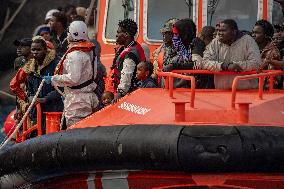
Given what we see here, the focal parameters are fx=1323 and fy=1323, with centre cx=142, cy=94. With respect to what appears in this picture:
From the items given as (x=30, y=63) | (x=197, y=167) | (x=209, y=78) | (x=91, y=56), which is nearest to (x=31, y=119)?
(x=30, y=63)

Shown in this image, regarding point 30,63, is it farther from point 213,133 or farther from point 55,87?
point 213,133

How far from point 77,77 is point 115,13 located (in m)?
2.45

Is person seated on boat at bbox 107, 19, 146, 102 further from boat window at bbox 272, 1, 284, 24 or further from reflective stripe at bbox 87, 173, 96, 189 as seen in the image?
boat window at bbox 272, 1, 284, 24

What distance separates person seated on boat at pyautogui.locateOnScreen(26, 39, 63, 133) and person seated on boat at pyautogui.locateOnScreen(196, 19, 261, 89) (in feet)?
7.16

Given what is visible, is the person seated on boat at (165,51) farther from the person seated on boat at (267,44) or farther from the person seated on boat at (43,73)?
the person seated on boat at (43,73)

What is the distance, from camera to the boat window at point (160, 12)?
13.5m

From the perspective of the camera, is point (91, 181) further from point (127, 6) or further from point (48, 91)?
point (127, 6)

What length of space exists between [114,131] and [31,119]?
287cm

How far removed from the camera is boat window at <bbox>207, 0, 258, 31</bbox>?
43.8ft

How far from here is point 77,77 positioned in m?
11.8

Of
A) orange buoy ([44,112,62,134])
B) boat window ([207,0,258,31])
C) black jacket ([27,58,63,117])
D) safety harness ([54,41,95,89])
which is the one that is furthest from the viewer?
boat window ([207,0,258,31])

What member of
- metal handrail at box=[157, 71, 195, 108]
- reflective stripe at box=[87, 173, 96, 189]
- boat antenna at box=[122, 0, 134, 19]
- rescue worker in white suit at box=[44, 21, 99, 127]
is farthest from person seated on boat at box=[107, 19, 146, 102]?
boat antenna at box=[122, 0, 134, 19]

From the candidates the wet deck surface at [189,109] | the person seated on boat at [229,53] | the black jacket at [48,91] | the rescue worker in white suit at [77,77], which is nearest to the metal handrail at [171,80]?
the wet deck surface at [189,109]

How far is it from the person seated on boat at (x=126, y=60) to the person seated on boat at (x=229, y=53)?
0.78m
